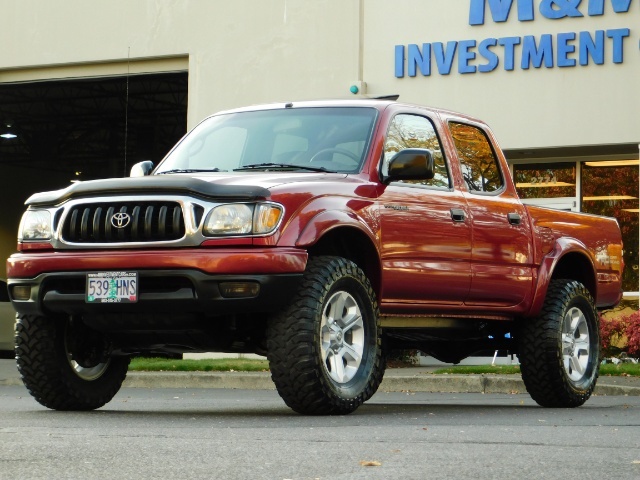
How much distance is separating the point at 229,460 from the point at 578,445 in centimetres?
186

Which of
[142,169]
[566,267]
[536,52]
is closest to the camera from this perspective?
[142,169]

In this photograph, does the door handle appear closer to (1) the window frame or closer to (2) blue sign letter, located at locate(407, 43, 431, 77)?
(1) the window frame

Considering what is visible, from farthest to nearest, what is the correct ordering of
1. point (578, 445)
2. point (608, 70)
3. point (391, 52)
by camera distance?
point (391, 52)
point (608, 70)
point (578, 445)

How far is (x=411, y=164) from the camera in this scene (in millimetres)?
8695

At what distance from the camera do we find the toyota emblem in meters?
8.13

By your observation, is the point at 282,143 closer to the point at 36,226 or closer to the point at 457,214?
the point at 457,214

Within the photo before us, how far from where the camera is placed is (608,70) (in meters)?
19.2

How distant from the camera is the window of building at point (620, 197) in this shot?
776 inches

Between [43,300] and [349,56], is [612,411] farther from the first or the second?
[349,56]

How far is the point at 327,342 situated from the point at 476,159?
265 cm

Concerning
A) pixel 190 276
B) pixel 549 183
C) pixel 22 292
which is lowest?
pixel 22 292

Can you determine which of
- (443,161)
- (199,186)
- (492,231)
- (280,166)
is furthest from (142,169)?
(492,231)

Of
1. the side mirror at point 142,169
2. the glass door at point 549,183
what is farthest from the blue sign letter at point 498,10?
the side mirror at point 142,169

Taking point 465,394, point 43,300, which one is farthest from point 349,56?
point 43,300
